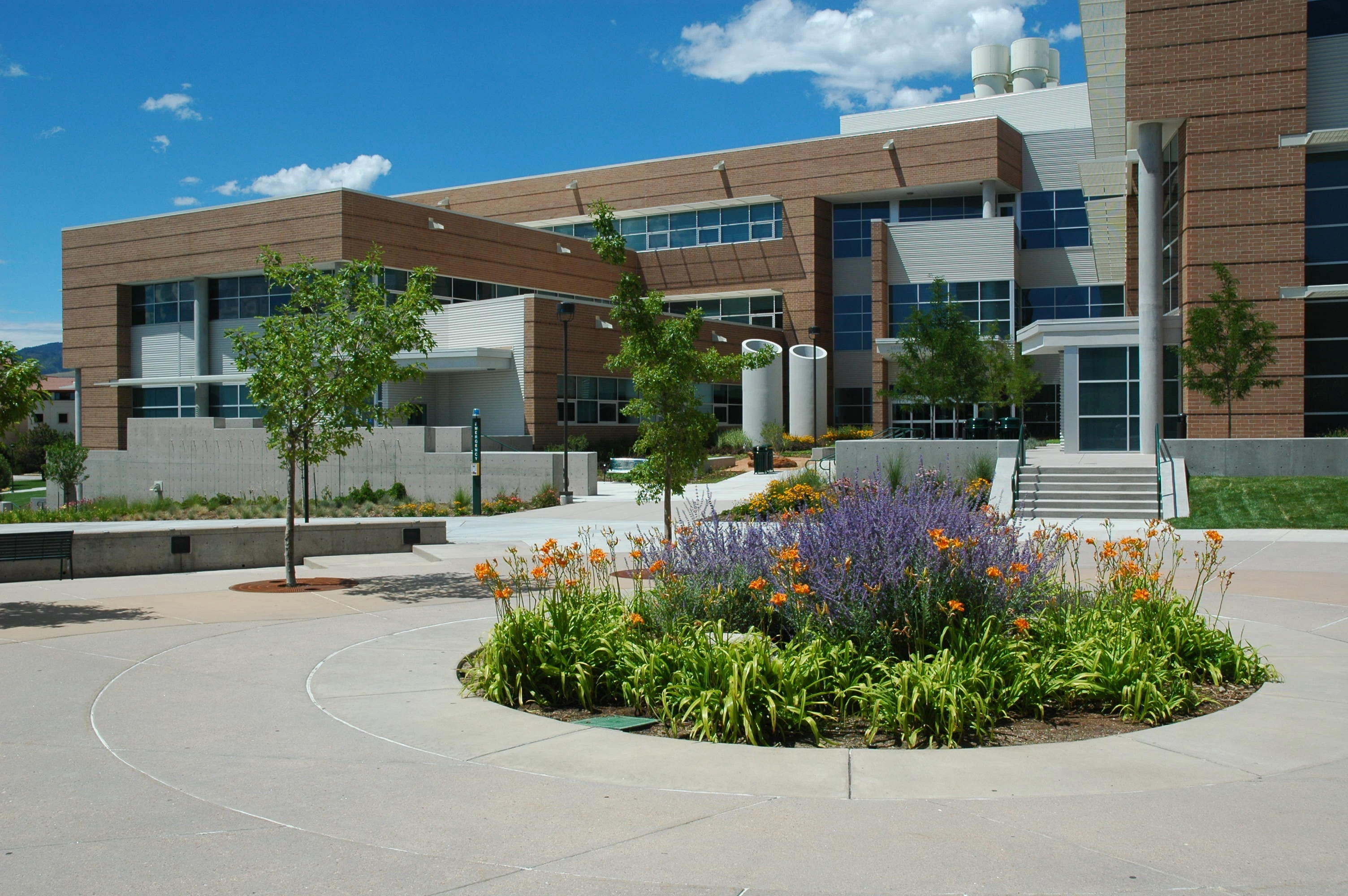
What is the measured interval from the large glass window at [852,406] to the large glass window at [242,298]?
85.4 feet

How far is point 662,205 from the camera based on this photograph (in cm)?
A: 5556

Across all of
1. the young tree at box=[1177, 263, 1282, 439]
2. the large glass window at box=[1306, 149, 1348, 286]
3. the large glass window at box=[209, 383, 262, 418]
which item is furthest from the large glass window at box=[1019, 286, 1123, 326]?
the large glass window at box=[209, 383, 262, 418]

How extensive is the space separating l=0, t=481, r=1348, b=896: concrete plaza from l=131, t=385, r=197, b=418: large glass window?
41.9 m

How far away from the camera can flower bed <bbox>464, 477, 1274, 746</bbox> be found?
6969mm

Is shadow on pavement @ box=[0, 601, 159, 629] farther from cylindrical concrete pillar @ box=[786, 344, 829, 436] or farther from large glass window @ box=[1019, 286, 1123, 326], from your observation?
large glass window @ box=[1019, 286, 1123, 326]

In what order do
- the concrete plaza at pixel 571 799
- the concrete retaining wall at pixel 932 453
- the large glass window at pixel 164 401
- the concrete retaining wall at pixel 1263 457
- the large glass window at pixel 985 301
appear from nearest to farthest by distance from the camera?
the concrete plaza at pixel 571 799 < the concrete retaining wall at pixel 1263 457 < the concrete retaining wall at pixel 932 453 < the large glass window at pixel 164 401 < the large glass window at pixel 985 301

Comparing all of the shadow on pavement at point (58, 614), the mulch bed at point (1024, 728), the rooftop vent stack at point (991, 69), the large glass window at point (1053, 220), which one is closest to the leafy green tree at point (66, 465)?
the shadow on pavement at point (58, 614)

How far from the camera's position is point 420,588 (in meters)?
14.1

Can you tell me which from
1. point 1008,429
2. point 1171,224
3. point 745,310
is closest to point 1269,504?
point 1008,429

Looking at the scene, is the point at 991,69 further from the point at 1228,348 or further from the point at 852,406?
the point at 1228,348

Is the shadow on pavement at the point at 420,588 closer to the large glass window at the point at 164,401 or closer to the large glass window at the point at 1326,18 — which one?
the large glass window at the point at 1326,18

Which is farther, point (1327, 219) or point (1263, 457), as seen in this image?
point (1327, 219)

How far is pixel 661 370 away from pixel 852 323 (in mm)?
40298

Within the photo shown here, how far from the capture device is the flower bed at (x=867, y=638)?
6969 mm
